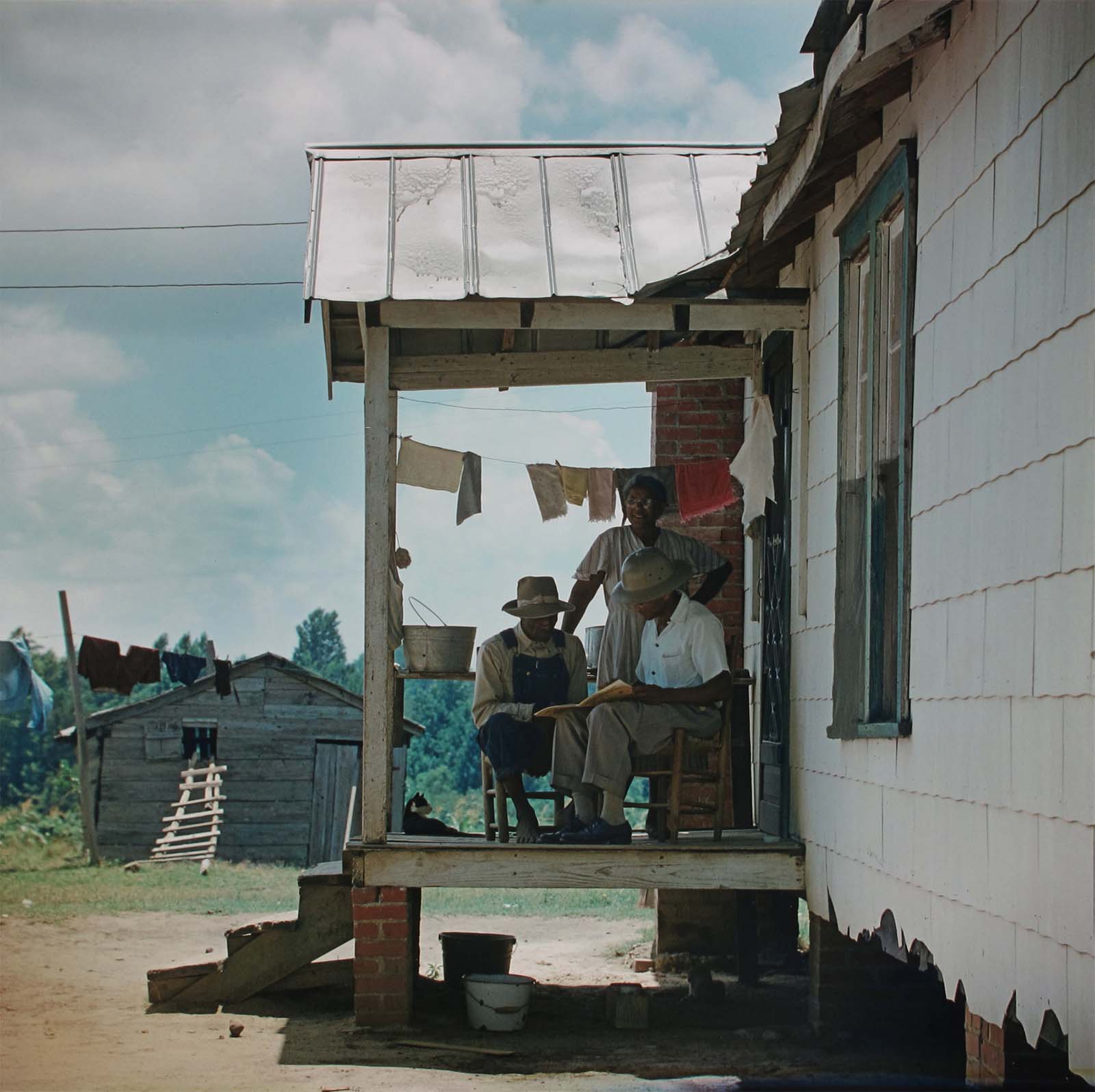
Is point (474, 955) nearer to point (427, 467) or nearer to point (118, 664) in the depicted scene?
point (427, 467)

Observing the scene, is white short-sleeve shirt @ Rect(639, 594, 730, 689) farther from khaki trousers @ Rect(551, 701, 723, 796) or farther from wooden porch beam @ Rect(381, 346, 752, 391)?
wooden porch beam @ Rect(381, 346, 752, 391)

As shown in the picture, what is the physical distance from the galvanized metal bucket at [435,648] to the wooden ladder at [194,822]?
14094 mm

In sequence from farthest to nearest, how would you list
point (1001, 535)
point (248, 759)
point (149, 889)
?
point (248, 759), point (149, 889), point (1001, 535)

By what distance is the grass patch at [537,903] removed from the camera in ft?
48.6

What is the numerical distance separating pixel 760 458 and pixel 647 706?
1.66 metres

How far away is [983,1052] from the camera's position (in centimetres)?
485

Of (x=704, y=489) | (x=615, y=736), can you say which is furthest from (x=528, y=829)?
(x=704, y=489)

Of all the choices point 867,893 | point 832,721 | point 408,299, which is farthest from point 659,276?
point 867,893

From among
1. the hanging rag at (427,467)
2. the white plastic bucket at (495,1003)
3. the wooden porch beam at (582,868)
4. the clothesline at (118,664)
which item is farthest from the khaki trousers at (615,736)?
the clothesline at (118,664)

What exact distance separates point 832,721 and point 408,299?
2.90 m

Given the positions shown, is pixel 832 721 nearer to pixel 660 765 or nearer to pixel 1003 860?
pixel 660 765

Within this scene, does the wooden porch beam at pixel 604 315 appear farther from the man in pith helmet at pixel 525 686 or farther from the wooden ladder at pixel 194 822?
the wooden ladder at pixel 194 822

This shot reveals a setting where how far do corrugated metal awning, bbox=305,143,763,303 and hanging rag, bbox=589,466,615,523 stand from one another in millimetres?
2059

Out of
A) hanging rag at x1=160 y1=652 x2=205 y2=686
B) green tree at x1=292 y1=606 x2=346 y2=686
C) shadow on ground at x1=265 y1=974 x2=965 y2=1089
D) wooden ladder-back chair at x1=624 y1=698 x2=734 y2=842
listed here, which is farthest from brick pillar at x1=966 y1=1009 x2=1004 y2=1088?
green tree at x1=292 y1=606 x2=346 y2=686
